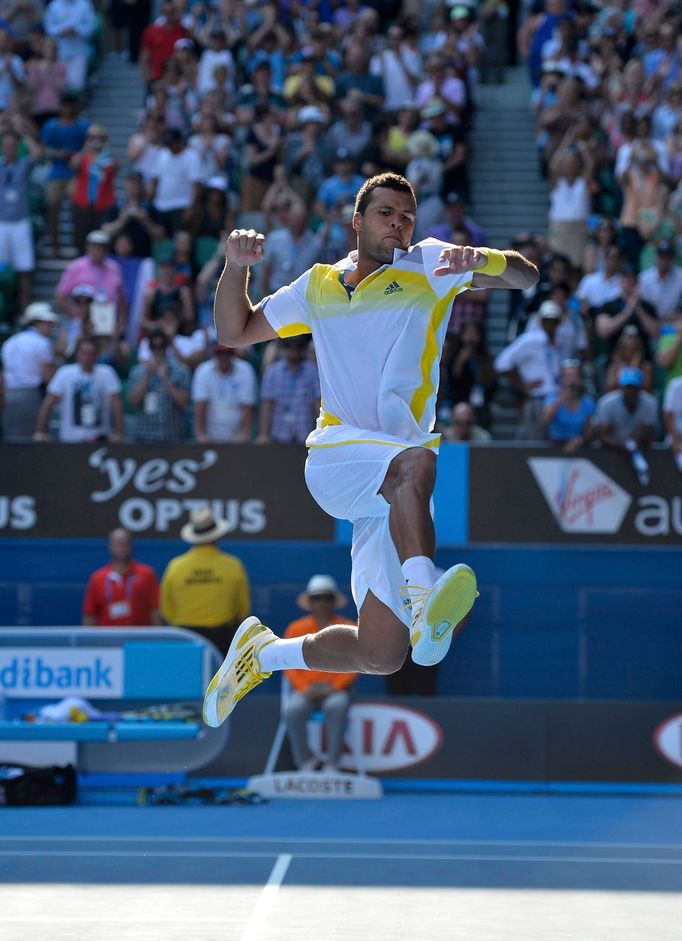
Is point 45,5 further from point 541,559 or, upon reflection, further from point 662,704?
point 662,704

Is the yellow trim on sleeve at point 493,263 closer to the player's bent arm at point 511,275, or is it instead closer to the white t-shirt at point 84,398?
the player's bent arm at point 511,275

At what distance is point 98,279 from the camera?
16000 millimetres

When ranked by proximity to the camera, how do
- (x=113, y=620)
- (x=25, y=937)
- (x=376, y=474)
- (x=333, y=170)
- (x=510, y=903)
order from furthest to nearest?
1. (x=333, y=170)
2. (x=113, y=620)
3. (x=510, y=903)
4. (x=25, y=937)
5. (x=376, y=474)

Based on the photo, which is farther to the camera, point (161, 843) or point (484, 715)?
point (484, 715)

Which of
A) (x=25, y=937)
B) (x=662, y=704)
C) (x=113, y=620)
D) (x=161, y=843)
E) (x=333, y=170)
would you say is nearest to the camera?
(x=25, y=937)

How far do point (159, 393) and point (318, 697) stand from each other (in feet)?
12.0

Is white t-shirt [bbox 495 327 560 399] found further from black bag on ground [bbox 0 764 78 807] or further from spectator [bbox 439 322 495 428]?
black bag on ground [bbox 0 764 78 807]

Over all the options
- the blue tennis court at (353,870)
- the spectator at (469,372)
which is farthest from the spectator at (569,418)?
the blue tennis court at (353,870)

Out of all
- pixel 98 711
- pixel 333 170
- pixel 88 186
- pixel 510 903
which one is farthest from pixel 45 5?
pixel 510 903

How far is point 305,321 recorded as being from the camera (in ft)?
23.0

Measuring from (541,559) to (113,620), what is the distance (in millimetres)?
4155

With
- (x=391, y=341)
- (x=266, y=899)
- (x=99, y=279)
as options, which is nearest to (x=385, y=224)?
(x=391, y=341)

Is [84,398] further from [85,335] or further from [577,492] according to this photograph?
[577,492]

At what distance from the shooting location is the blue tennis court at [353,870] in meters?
8.73
